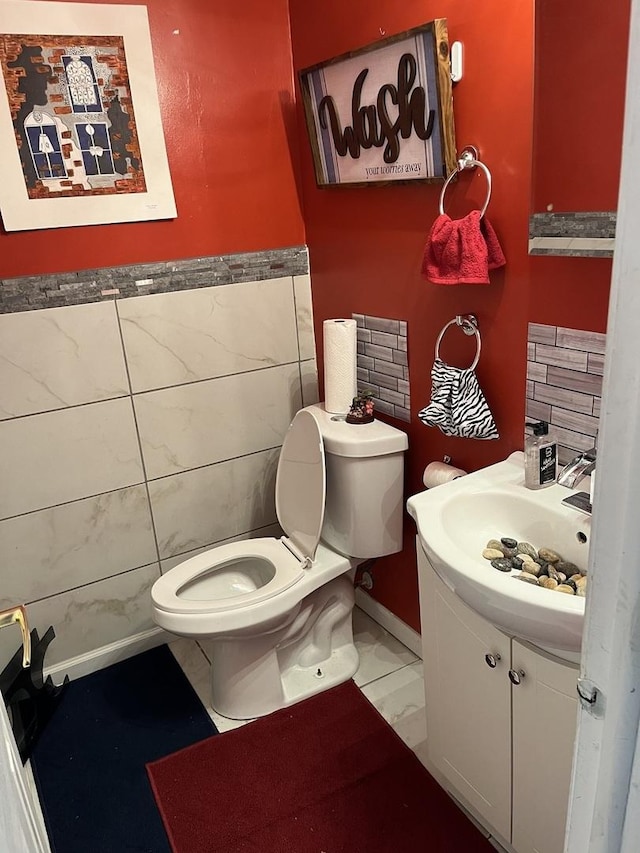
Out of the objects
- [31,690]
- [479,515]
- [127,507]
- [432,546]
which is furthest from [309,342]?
[31,690]

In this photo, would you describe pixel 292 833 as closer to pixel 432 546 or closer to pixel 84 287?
pixel 432 546

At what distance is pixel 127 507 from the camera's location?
7.16 feet

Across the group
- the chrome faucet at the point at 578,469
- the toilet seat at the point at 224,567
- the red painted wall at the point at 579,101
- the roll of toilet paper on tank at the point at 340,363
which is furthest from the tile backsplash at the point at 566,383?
the toilet seat at the point at 224,567

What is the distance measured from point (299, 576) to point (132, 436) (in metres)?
0.70

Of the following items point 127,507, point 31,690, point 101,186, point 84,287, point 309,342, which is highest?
point 101,186

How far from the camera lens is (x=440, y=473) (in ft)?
5.91

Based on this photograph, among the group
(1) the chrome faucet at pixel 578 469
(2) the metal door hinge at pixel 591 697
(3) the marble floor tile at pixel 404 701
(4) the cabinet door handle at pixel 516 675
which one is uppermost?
(2) the metal door hinge at pixel 591 697

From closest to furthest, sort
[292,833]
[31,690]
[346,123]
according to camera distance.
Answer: [292,833] → [346,123] → [31,690]

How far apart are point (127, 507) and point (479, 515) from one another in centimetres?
120

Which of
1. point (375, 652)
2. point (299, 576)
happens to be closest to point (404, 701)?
point (375, 652)

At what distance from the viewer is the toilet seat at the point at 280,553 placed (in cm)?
192

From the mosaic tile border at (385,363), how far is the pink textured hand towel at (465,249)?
350mm

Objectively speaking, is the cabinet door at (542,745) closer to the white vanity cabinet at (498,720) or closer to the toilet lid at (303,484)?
the white vanity cabinet at (498,720)

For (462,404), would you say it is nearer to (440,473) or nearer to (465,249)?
(440,473)
